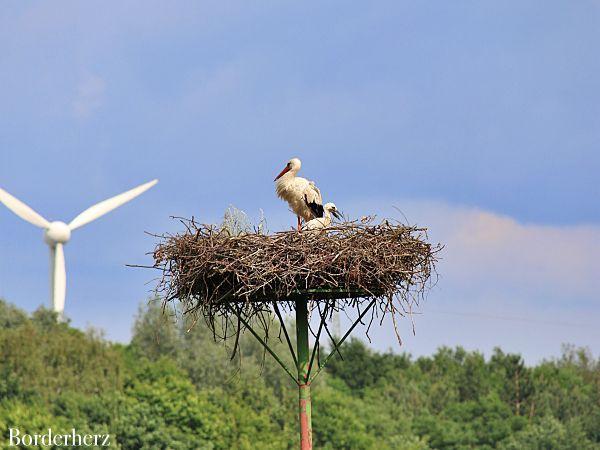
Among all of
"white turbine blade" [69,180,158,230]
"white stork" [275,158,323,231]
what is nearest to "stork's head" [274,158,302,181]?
"white stork" [275,158,323,231]

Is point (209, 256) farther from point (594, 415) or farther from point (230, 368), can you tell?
point (594, 415)

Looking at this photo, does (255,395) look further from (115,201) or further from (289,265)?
(289,265)

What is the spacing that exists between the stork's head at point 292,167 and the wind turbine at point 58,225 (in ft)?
143

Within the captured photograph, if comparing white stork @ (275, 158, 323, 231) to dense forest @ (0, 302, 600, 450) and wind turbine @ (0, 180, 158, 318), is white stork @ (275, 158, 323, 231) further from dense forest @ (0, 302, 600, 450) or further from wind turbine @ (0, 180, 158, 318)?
wind turbine @ (0, 180, 158, 318)

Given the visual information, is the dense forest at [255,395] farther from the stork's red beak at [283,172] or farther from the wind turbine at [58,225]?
the stork's red beak at [283,172]

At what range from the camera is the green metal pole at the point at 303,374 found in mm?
14523

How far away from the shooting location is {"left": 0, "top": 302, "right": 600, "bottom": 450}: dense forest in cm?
5681

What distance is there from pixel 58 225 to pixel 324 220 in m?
58.0

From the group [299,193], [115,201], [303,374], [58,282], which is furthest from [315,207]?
[58,282]

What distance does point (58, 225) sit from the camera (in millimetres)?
71562

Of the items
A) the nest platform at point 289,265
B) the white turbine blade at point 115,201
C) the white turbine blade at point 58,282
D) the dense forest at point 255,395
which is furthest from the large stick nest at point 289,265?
the white turbine blade at point 58,282

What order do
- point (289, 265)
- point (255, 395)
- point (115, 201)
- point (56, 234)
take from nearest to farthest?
point (289, 265) → point (115, 201) → point (255, 395) → point (56, 234)

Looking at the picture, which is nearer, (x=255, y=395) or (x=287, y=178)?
(x=287, y=178)

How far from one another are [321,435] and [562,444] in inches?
655
